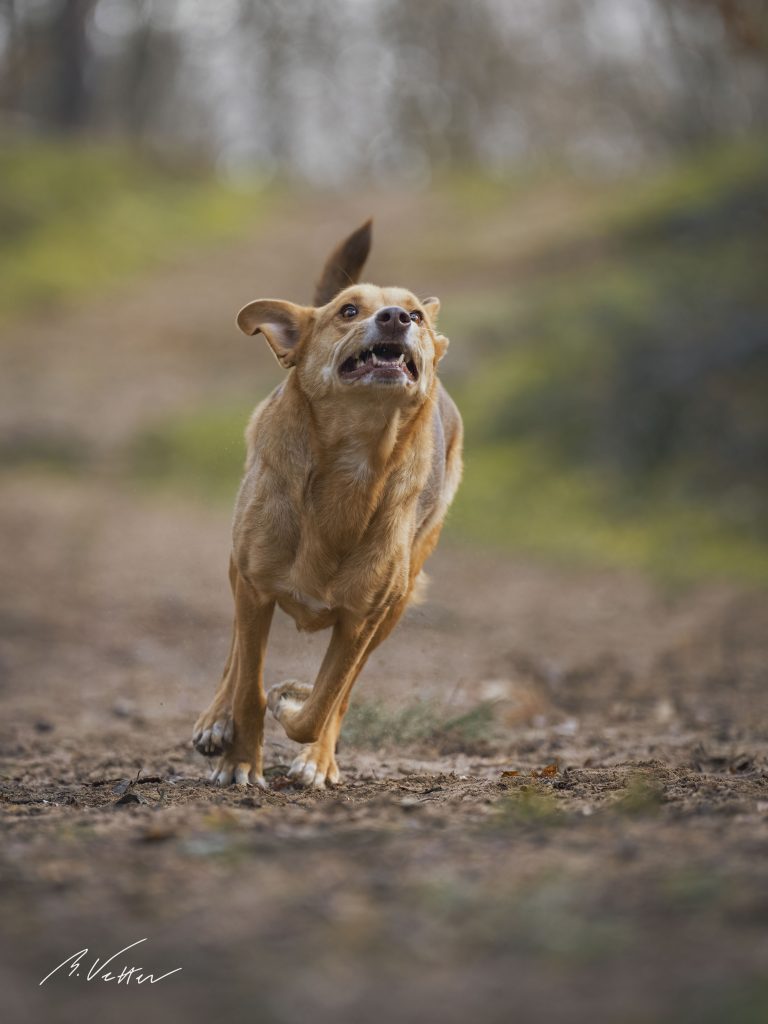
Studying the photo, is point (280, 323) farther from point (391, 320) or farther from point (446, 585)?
point (446, 585)

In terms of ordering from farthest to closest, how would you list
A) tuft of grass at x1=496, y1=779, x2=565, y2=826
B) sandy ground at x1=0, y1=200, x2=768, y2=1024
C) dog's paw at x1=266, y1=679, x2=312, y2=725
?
dog's paw at x1=266, y1=679, x2=312, y2=725
tuft of grass at x1=496, y1=779, x2=565, y2=826
sandy ground at x1=0, y1=200, x2=768, y2=1024

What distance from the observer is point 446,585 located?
11.2 meters

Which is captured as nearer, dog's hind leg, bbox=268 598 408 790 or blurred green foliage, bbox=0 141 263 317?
dog's hind leg, bbox=268 598 408 790

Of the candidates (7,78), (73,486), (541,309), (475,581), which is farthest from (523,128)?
(475,581)

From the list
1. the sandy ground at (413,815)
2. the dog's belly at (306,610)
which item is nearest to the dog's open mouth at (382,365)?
the dog's belly at (306,610)

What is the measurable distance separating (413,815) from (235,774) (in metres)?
1.38

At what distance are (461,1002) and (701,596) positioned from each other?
318 inches

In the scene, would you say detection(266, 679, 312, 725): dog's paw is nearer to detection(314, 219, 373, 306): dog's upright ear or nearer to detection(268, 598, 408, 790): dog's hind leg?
detection(268, 598, 408, 790): dog's hind leg

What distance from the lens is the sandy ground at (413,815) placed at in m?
2.56

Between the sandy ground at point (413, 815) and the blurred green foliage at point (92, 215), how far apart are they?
11609mm

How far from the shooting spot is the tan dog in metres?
4.88

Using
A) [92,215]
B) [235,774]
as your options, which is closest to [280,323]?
[235,774]
